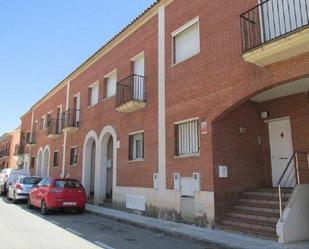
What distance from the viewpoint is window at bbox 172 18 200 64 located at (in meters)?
12.1

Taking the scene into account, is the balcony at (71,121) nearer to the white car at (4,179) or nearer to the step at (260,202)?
the white car at (4,179)

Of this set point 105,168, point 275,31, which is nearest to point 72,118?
point 105,168

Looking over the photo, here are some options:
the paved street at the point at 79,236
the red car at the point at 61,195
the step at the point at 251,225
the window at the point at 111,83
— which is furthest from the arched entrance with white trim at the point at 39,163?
the step at the point at 251,225

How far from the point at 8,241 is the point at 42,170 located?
70.7 ft

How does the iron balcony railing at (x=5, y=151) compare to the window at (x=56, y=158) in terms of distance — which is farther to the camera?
the iron balcony railing at (x=5, y=151)

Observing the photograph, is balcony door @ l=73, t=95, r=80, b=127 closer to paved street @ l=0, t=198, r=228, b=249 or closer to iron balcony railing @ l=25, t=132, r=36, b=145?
paved street @ l=0, t=198, r=228, b=249

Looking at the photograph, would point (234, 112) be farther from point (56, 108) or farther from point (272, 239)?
point (56, 108)

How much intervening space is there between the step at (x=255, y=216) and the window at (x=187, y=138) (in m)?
2.35

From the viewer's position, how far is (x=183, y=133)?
12094 mm

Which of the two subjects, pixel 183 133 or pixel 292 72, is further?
pixel 183 133

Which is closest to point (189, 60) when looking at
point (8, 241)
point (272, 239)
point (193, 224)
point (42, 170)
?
point (193, 224)

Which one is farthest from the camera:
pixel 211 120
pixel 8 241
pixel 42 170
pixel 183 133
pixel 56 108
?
pixel 42 170

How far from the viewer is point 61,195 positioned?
559 inches

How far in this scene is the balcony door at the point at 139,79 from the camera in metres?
14.8
